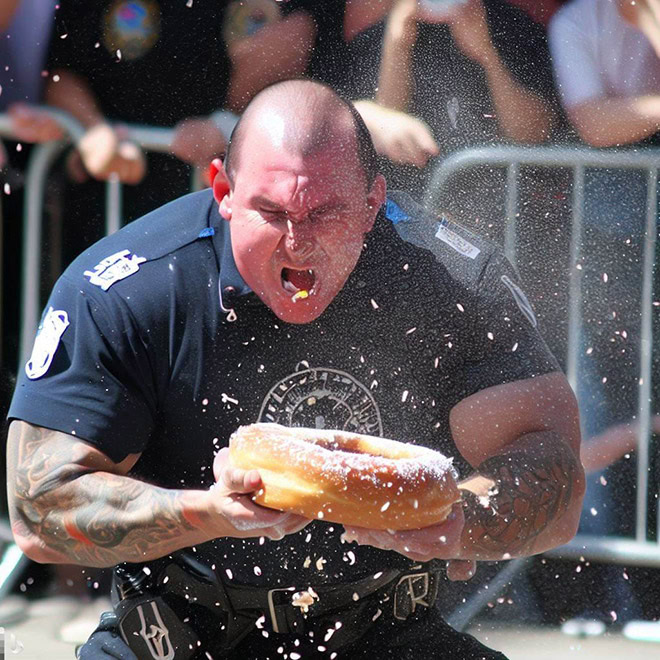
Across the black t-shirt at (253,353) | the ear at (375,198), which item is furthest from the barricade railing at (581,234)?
the ear at (375,198)

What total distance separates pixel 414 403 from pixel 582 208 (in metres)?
1.08

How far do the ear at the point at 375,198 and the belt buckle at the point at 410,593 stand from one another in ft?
2.38

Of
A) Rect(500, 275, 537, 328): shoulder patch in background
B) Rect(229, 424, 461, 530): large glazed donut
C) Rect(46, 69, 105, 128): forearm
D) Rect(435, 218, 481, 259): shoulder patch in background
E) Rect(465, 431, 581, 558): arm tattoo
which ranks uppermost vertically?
Rect(46, 69, 105, 128): forearm

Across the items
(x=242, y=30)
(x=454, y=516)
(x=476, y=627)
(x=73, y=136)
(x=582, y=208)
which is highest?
(x=242, y=30)

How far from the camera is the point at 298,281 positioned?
249 centimetres

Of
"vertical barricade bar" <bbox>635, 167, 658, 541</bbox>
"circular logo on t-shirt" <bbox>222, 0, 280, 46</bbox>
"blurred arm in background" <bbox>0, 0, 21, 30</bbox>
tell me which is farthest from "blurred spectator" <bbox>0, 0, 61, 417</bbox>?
"vertical barricade bar" <bbox>635, 167, 658, 541</bbox>

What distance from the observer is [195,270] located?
250cm

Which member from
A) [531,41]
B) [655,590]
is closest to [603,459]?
[655,590]

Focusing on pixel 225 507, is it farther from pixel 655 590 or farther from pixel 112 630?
pixel 655 590

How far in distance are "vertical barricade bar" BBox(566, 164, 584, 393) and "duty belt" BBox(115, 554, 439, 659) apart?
1154 mm

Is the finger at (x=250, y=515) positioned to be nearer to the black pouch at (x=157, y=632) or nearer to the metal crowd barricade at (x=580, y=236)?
the black pouch at (x=157, y=632)

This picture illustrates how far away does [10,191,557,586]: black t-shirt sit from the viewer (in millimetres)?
2416

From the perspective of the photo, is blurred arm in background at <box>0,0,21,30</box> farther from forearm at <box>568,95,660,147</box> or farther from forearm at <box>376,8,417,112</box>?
forearm at <box>568,95,660,147</box>

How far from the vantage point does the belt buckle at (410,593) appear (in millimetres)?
2555
